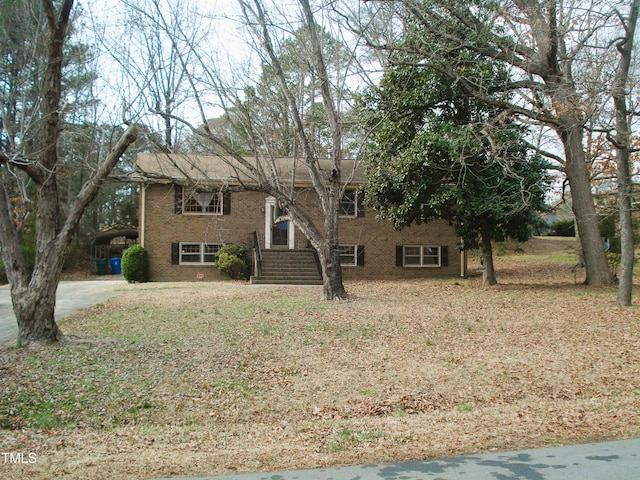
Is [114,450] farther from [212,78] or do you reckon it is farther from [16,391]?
[212,78]

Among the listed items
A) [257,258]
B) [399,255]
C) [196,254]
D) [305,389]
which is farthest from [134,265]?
[305,389]

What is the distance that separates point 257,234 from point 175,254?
12.0 ft

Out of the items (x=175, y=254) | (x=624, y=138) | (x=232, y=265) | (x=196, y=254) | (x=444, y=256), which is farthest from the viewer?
(x=444, y=256)

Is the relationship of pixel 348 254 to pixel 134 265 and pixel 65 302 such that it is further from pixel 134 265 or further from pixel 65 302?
pixel 65 302

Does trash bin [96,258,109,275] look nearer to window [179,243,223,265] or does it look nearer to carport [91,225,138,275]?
carport [91,225,138,275]

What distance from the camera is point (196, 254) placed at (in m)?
24.8

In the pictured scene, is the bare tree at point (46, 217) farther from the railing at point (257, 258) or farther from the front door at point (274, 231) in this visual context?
the front door at point (274, 231)

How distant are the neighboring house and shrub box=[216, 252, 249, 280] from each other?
64cm

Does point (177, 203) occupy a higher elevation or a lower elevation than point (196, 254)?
higher

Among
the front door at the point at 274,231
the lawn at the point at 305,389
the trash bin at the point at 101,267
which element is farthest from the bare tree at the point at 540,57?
the trash bin at the point at 101,267

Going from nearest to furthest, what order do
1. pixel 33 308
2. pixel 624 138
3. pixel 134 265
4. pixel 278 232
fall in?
pixel 33 308, pixel 624 138, pixel 134 265, pixel 278 232

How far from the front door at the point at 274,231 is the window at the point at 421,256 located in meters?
5.14

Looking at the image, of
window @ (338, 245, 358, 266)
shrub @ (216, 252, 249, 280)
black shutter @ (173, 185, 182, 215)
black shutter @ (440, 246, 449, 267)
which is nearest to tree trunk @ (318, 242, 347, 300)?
shrub @ (216, 252, 249, 280)

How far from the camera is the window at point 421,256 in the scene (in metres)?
26.0
